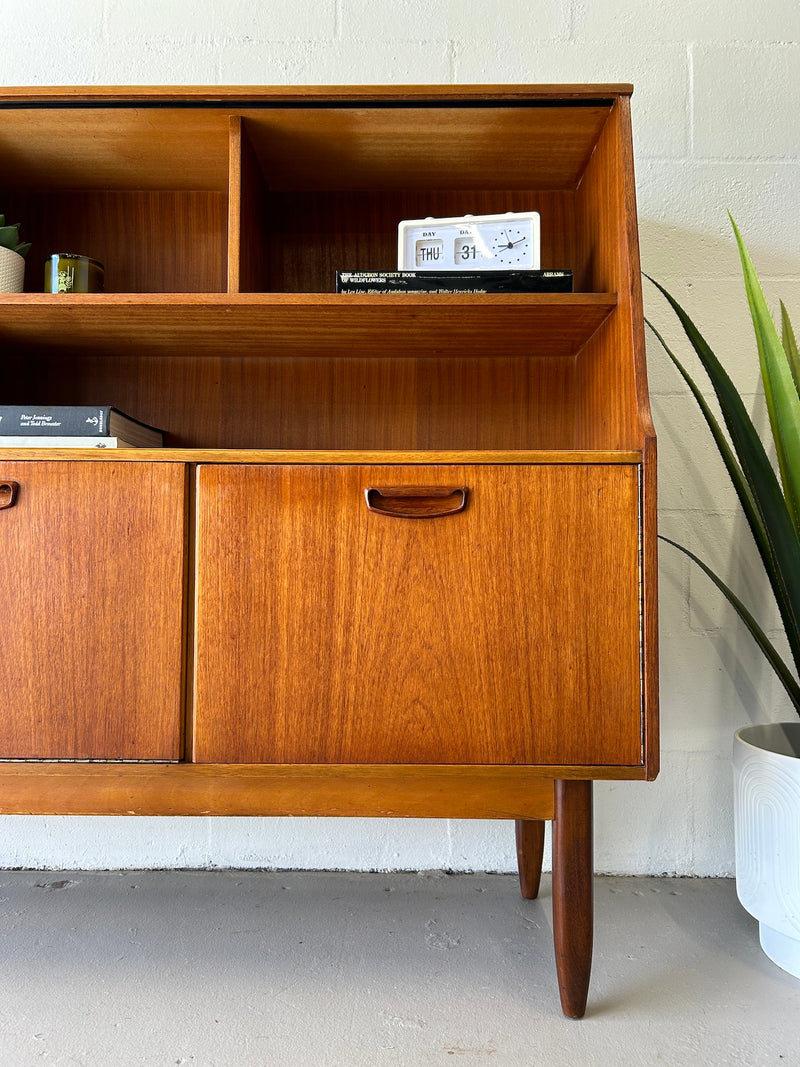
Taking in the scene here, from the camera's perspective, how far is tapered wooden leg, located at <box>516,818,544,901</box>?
1301 millimetres

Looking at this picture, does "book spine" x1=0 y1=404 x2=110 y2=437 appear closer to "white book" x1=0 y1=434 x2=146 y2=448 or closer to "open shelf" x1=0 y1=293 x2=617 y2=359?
"white book" x1=0 y1=434 x2=146 y2=448

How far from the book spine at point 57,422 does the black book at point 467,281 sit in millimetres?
419

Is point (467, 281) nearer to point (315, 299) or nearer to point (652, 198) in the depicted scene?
point (315, 299)

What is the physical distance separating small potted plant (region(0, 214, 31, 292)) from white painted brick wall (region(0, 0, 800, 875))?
1.48ft

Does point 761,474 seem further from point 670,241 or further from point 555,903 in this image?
point 555,903

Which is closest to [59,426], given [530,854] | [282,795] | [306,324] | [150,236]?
[306,324]

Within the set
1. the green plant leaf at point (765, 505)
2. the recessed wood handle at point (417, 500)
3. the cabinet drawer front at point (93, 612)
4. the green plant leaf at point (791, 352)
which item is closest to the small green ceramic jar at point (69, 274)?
the cabinet drawer front at point (93, 612)

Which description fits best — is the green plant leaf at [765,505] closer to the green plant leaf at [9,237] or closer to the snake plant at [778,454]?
the snake plant at [778,454]

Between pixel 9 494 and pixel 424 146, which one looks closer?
pixel 9 494

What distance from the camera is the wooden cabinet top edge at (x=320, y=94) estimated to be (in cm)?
106

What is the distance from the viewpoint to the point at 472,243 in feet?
3.85

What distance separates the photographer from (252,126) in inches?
44.6

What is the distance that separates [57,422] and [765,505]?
3.37 feet

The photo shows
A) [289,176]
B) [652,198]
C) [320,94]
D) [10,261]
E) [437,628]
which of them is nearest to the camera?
[437,628]
